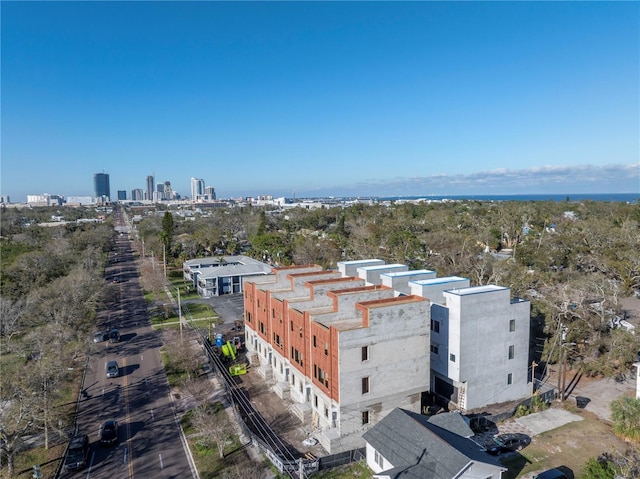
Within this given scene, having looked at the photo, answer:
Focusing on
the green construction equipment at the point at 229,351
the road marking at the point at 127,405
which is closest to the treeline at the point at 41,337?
the road marking at the point at 127,405

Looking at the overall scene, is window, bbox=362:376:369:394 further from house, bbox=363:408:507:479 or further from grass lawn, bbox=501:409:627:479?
grass lawn, bbox=501:409:627:479

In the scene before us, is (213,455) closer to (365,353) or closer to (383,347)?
(365,353)

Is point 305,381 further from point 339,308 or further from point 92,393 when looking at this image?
point 92,393

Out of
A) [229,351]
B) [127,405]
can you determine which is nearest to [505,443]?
[229,351]

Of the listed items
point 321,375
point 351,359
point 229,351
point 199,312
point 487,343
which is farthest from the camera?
point 199,312

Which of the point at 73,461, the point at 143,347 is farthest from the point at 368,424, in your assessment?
the point at 143,347

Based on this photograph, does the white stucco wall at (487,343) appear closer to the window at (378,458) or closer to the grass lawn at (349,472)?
the window at (378,458)

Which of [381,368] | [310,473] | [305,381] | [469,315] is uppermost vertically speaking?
[469,315]

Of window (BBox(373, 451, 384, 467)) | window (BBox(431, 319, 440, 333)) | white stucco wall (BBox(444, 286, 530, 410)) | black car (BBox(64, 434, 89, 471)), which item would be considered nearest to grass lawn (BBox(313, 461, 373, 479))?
window (BBox(373, 451, 384, 467))
